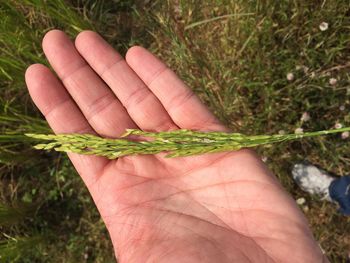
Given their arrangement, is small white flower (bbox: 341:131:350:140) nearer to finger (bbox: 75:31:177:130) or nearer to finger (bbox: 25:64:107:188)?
finger (bbox: 75:31:177:130)

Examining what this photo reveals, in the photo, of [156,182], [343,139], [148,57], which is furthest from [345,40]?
[156,182]

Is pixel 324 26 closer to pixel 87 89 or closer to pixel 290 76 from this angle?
pixel 290 76

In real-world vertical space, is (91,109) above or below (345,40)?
above

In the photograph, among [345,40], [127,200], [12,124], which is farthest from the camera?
[12,124]

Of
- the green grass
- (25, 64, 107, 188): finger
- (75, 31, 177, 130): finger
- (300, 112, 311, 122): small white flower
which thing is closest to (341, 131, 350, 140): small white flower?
the green grass

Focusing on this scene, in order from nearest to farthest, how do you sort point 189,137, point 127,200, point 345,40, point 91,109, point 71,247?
point 189,137, point 127,200, point 91,109, point 345,40, point 71,247

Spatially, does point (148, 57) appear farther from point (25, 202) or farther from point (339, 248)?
point (339, 248)
